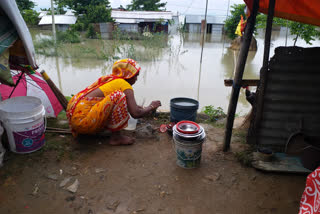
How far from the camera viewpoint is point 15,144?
2.11 meters

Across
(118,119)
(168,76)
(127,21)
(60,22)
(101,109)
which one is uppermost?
(127,21)

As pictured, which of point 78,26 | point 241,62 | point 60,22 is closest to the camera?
point 241,62

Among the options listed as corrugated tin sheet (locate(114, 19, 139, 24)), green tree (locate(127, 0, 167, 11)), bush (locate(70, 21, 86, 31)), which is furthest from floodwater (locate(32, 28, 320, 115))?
green tree (locate(127, 0, 167, 11))

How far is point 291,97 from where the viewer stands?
2215mm

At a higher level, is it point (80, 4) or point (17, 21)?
point (80, 4)

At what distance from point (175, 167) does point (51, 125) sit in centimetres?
176

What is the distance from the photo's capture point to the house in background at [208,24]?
2083cm

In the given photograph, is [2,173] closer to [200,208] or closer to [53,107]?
[53,107]

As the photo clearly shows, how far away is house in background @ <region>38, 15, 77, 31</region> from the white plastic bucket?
55.4ft

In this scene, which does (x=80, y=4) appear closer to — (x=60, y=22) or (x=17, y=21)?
(x=60, y=22)

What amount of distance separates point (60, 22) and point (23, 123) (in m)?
17.4

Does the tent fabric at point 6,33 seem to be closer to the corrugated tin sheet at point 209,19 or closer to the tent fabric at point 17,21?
the tent fabric at point 17,21

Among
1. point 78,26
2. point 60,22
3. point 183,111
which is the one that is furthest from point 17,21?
point 60,22

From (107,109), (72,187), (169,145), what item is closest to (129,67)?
(107,109)
